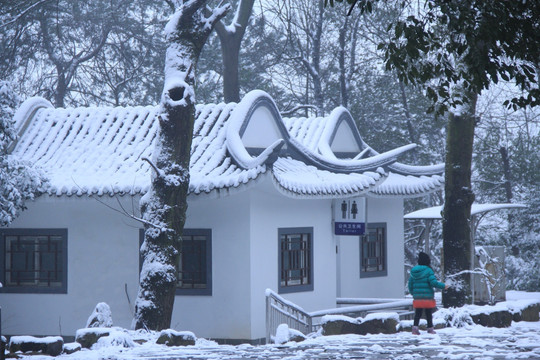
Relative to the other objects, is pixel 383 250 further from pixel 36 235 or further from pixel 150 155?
pixel 36 235

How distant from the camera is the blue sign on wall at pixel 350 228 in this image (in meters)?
19.0

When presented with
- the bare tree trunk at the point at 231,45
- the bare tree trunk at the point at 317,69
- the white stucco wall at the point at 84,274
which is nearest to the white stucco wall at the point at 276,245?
the white stucco wall at the point at 84,274

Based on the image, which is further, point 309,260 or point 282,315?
point 309,260

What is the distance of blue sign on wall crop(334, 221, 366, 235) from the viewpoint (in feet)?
62.3

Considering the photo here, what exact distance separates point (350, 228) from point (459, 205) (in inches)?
92.7

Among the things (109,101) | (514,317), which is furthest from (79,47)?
(514,317)

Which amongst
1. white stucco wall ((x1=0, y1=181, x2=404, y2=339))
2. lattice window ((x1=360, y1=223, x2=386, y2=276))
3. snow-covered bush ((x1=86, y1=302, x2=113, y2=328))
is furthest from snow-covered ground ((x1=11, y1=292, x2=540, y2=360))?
lattice window ((x1=360, y1=223, x2=386, y2=276))

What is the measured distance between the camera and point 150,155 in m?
17.8

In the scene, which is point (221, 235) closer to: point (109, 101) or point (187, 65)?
point (187, 65)

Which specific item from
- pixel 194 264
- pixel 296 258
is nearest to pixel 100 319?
pixel 194 264

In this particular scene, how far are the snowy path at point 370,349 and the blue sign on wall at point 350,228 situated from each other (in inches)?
163

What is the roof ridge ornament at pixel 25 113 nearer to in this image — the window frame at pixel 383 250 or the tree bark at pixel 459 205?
the window frame at pixel 383 250

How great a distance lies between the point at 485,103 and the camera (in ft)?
122

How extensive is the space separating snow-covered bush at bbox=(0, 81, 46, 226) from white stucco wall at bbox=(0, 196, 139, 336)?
1.07 meters
